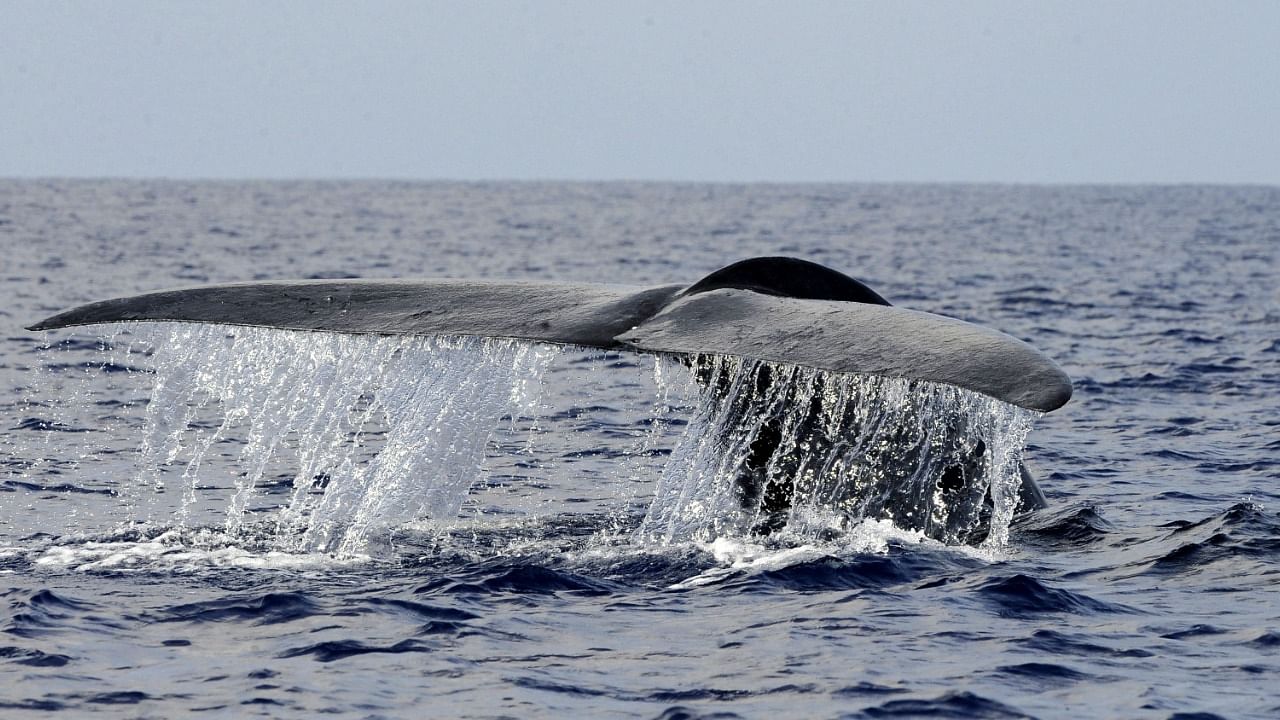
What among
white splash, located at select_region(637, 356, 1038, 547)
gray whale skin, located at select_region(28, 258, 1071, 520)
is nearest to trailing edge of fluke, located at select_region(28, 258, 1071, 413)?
gray whale skin, located at select_region(28, 258, 1071, 520)

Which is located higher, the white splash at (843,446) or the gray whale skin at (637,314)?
the gray whale skin at (637,314)

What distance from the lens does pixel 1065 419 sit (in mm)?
14016

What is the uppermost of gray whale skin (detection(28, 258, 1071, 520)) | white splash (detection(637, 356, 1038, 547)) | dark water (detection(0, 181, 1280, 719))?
gray whale skin (detection(28, 258, 1071, 520))

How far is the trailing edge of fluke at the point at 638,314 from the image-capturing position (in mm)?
5844

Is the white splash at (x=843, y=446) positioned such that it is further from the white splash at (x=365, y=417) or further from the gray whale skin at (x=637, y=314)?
the white splash at (x=365, y=417)

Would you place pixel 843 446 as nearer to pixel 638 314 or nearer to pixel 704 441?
pixel 704 441

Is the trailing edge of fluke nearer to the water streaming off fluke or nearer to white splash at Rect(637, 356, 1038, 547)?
the water streaming off fluke

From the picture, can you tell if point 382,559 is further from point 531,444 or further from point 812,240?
point 812,240

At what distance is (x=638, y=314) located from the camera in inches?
265

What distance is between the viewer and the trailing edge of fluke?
5.84 metres

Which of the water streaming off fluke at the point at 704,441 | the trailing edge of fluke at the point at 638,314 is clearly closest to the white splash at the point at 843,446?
the water streaming off fluke at the point at 704,441

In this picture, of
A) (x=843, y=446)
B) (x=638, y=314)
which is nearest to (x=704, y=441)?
(x=843, y=446)

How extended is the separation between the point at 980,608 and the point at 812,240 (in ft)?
141

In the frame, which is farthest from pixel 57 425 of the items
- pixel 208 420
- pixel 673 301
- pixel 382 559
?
pixel 673 301
